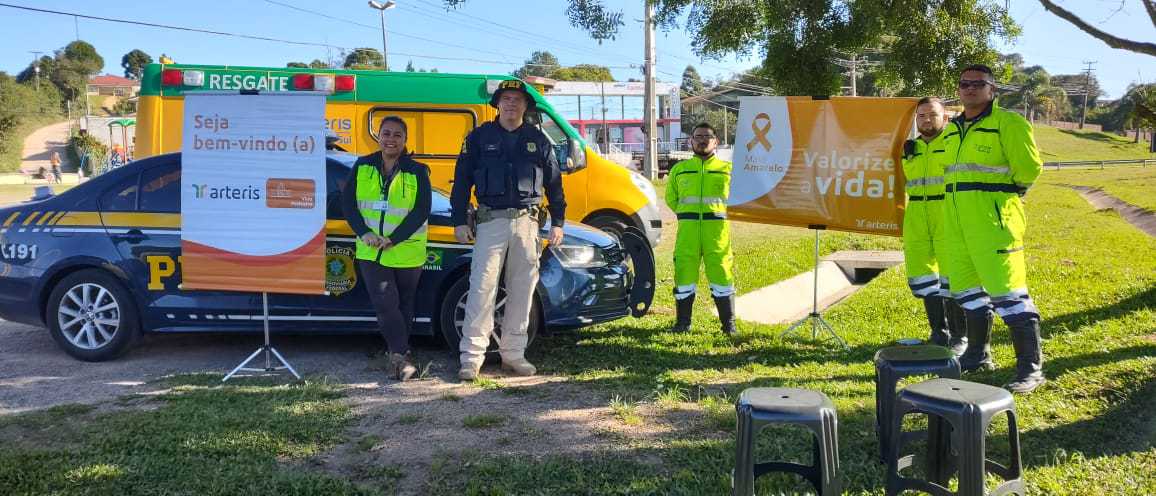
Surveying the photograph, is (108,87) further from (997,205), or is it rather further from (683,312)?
(997,205)

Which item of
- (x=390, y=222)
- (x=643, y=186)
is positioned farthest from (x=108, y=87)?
(x=390, y=222)

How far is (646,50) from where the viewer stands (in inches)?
973

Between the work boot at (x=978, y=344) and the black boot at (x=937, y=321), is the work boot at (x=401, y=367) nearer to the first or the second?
the work boot at (x=978, y=344)

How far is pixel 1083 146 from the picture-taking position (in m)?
81.4

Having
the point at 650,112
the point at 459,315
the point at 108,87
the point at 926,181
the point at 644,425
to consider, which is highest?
the point at 108,87

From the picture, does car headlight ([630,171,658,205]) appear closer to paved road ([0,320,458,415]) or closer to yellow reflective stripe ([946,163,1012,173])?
paved road ([0,320,458,415])

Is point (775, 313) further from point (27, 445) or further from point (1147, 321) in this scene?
point (27, 445)

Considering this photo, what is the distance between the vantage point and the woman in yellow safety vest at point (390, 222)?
5.61m

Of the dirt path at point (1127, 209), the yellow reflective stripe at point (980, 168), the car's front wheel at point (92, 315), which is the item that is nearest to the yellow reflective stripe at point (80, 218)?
the car's front wheel at point (92, 315)

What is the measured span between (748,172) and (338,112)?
420 cm

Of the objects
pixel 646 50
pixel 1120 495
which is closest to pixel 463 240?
pixel 1120 495

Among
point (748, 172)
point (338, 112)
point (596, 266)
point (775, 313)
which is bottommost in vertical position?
point (775, 313)

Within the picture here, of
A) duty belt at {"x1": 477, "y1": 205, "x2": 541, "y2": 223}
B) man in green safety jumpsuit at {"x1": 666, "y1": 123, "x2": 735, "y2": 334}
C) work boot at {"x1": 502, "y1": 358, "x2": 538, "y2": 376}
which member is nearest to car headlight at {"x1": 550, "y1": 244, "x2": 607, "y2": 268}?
duty belt at {"x1": 477, "y1": 205, "x2": 541, "y2": 223}

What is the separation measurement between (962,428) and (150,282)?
212 inches
